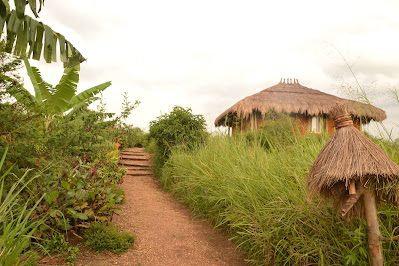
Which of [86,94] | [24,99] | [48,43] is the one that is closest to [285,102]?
[86,94]

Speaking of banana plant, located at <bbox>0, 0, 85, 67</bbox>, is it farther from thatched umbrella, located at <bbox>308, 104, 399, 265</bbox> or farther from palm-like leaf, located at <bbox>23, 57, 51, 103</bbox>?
thatched umbrella, located at <bbox>308, 104, 399, 265</bbox>

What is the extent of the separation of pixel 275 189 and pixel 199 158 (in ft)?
9.83

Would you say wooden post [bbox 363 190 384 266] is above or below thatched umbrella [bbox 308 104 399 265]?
below

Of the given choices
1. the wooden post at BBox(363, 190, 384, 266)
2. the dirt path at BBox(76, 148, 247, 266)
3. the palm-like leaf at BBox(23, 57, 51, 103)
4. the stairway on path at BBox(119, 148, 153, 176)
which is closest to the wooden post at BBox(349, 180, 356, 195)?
the wooden post at BBox(363, 190, 384, 266)

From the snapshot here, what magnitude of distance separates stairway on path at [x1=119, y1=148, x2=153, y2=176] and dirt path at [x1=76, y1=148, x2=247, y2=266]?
9.77 ft

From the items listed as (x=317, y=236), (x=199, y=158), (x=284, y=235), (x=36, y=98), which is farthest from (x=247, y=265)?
(x=36, y=98)

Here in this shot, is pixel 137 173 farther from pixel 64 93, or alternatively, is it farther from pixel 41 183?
pixel 41 183

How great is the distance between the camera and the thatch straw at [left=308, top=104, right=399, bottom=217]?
234cm

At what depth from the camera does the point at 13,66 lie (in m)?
4.93

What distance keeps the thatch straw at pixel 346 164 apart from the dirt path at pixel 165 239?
210 cm

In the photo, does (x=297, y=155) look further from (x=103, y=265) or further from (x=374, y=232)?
(x=103, y=265)

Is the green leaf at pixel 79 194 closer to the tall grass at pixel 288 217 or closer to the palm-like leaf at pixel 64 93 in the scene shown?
the tall grass at pixel 288 217

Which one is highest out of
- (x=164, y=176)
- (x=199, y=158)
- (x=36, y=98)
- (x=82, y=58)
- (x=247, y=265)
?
(x=82, y=58)

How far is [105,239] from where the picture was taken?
4.13 metres
